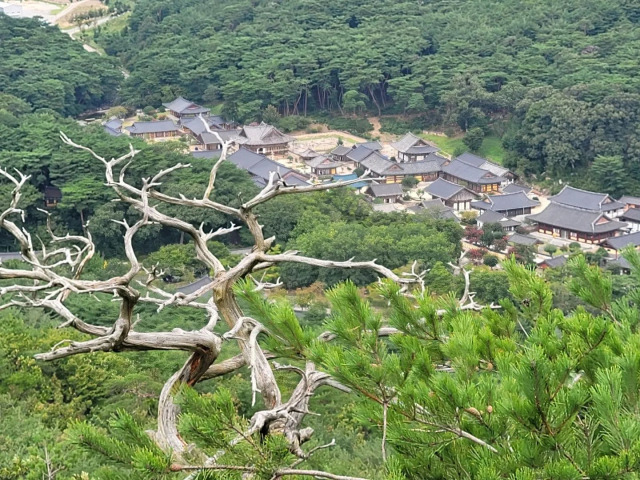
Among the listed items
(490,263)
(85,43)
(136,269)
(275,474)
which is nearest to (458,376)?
(275,474)

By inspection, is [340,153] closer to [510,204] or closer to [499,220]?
[510,204]

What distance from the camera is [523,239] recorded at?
24078 mm

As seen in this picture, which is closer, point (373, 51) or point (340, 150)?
point (340, 150)

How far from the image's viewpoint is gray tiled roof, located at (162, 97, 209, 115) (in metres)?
37.2

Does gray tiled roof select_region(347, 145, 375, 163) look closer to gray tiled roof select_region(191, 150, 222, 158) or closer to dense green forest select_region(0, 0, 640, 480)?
dense green forest select_region(0, 0, 640, 480)

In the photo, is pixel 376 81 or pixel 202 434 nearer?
pixel 202 434

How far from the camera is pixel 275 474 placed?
10.4 ft

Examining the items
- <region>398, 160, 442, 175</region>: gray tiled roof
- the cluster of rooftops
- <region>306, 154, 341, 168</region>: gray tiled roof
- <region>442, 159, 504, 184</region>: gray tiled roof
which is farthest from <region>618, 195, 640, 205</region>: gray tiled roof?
<region>306, 154, 341, 168</region>: gray tiled roof

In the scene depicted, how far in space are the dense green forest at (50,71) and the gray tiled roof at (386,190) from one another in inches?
585

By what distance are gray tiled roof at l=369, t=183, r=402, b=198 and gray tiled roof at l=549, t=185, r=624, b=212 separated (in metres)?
4.81

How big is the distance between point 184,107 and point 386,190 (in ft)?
41.7

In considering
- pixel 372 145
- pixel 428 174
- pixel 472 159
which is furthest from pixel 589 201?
pixel 372 145

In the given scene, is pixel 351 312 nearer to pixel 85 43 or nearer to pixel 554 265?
pixel 554 265

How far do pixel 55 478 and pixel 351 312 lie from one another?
14.8 feet
